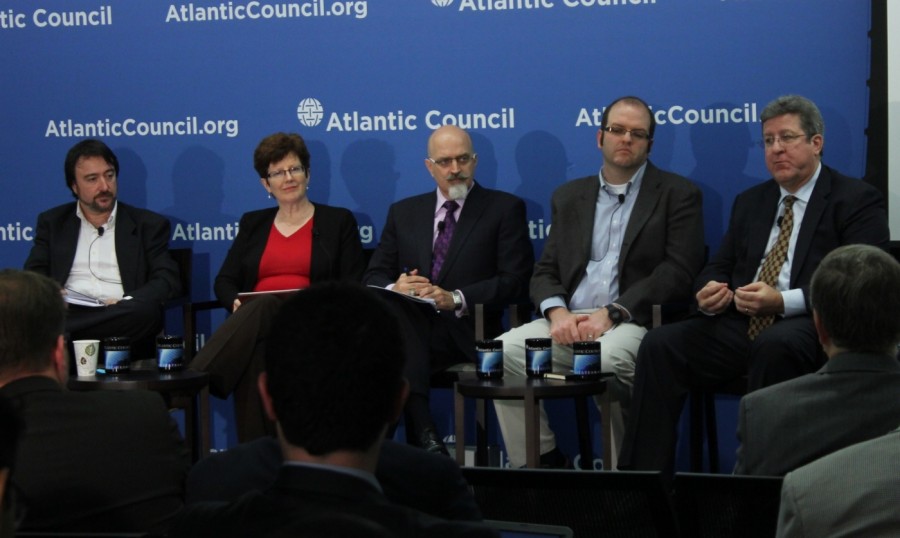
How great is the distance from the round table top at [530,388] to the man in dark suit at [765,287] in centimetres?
23

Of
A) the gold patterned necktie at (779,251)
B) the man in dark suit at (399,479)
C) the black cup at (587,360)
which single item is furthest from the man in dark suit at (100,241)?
the man in dark suit at (399,479)

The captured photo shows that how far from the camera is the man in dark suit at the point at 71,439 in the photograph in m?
2.40

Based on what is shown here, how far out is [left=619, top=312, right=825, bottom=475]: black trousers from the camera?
417 cm

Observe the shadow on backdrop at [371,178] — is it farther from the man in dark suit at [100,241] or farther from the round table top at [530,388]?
the round table top at [530,388]

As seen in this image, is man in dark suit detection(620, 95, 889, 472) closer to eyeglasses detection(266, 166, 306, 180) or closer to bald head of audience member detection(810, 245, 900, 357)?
bald head of audience member detection(810, 245, 900, 357)

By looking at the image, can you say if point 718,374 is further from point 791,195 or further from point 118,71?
point 118,71

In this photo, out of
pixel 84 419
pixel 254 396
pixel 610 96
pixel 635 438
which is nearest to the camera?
pixel 84 419

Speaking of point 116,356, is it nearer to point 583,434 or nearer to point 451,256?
point 451,256

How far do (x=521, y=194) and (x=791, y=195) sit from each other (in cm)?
135

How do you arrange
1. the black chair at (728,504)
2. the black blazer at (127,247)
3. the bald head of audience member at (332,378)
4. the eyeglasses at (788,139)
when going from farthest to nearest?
the black blazer at (127,247) → the eyeglasses at (788,139) → the black chair at (728,504) → the bald head of audience member at (332,378)

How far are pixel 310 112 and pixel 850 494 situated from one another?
14.1 feet

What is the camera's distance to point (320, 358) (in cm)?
151

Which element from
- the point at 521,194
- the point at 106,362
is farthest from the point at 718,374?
the point at 106,362

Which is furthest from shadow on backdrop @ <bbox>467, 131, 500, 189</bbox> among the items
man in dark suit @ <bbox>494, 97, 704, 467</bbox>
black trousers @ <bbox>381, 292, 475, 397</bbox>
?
black trousers @ <bbox>381, 292, 475, 397</bbox>
